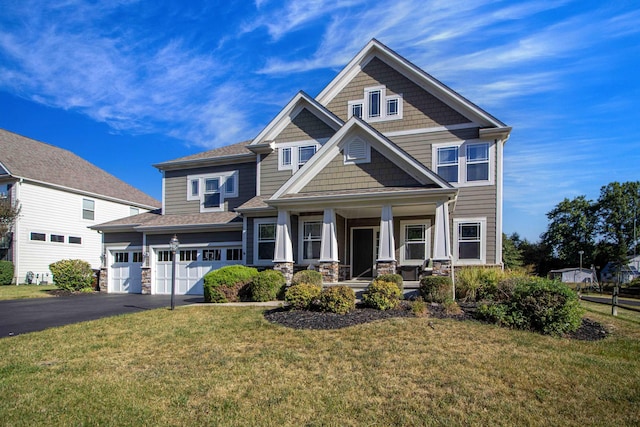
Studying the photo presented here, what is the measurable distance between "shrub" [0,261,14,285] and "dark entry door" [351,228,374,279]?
2049cm

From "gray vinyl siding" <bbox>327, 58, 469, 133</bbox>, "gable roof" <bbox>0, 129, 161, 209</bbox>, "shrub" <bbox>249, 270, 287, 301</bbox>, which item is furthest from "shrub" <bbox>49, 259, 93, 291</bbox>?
"gray vinyl siding" <bbox>327, 58, 469, 133</bbox>

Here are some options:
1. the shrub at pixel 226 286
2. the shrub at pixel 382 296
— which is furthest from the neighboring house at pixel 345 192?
the shrub at pixel 382 296

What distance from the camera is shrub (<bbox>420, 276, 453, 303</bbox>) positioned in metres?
11.3

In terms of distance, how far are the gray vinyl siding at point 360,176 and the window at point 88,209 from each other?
2041cm

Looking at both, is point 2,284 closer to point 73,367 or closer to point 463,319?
point 73,367

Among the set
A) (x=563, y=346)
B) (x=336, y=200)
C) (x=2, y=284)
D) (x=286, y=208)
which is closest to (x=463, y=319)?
(x=563, y=346)

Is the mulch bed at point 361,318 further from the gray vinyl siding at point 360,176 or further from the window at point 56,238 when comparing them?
the window at point 56,238

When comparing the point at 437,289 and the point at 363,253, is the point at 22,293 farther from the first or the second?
the point at 437,289

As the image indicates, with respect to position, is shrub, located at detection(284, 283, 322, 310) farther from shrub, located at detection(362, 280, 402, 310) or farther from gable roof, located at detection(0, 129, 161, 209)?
gable roof, located at detection(0, 129, 161, 209)

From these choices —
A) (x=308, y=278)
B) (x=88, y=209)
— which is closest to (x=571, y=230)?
(x=308, y=278)

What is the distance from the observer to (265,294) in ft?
Answer: 44.0

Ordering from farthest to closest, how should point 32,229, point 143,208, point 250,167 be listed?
point 143,208
point 32,229
point 250,167

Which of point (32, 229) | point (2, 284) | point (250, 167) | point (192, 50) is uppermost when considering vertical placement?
point (192, 50)

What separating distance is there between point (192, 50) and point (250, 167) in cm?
733
